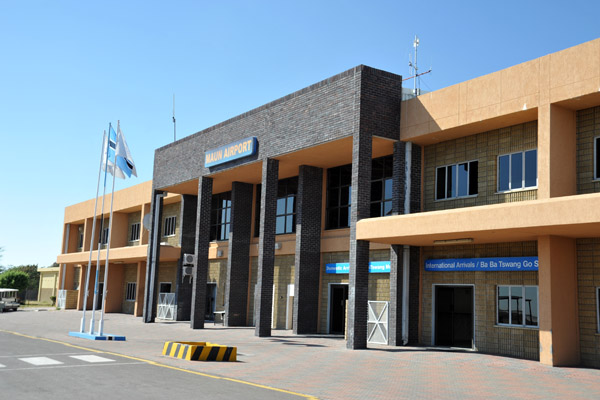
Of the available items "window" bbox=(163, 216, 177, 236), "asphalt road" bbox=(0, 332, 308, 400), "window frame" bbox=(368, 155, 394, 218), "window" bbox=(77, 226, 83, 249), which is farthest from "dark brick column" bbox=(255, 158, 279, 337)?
"window" bbox=(77, 226, 83, 249)

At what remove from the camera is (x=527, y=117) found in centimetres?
1952

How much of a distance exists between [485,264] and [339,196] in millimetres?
9046

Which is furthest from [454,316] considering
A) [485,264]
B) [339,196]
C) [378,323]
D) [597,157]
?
[339,196]

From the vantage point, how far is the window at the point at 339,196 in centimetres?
2770

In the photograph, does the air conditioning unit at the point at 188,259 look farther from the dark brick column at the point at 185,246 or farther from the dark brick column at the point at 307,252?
the dark brick column at the point at 307,252

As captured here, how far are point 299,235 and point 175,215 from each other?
1689 centimetres

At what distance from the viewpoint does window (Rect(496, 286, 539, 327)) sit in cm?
1945

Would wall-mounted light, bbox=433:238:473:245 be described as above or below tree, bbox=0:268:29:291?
above

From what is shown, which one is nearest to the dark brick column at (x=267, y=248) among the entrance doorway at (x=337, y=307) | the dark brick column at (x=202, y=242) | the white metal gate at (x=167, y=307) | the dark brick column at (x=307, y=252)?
the dark brick column at (x=307, y=252)

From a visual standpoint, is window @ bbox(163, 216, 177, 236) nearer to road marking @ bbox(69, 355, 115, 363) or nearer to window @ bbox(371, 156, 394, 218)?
window @ bbox(371, 156, 394, 218)

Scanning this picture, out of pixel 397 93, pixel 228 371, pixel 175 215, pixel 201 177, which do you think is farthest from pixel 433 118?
pixel 175 215

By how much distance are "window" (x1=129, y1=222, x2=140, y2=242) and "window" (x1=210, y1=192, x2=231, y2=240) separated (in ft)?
39.6

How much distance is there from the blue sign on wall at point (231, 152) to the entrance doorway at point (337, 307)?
7340 mm

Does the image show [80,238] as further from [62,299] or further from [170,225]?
[170,225]
